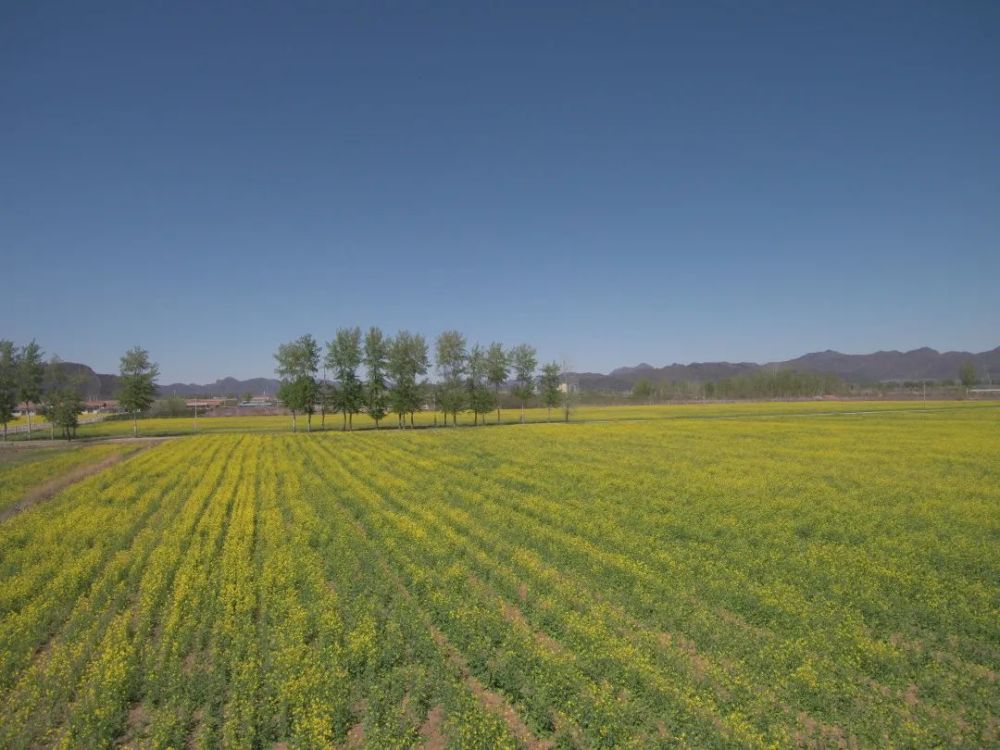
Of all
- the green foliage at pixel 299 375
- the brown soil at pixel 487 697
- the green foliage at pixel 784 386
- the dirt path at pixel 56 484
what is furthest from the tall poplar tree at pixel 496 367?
the green foliage at pixel 784 386

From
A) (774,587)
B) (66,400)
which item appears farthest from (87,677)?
(66,400)

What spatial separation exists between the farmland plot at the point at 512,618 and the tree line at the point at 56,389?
55.0 metres

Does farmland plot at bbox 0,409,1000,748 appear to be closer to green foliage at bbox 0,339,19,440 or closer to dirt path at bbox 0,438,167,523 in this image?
dirt path at bbox 0,438,167,523

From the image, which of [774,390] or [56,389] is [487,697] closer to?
[56,389]

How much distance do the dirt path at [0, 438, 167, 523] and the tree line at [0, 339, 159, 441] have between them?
29.1 meters

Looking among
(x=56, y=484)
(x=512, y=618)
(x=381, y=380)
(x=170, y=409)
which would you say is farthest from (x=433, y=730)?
(x=170, y=409)

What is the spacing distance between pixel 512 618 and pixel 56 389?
86212 millimetres

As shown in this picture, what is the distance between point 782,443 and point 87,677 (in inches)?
1877

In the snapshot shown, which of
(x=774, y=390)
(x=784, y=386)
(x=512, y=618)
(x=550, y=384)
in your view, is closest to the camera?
(x=512, y=618)

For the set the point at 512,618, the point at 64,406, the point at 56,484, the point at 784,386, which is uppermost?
the point at 64,406

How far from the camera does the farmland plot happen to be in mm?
8266

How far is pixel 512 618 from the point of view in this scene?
A: 1194 cm

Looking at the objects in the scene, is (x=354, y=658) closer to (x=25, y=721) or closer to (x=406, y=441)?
(x=25, y=721)

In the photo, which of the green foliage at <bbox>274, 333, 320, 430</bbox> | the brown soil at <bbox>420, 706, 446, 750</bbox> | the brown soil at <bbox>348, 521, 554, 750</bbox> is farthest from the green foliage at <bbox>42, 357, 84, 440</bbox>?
the brown soil at <bbox>420, 706, 446, 750</bbox>
